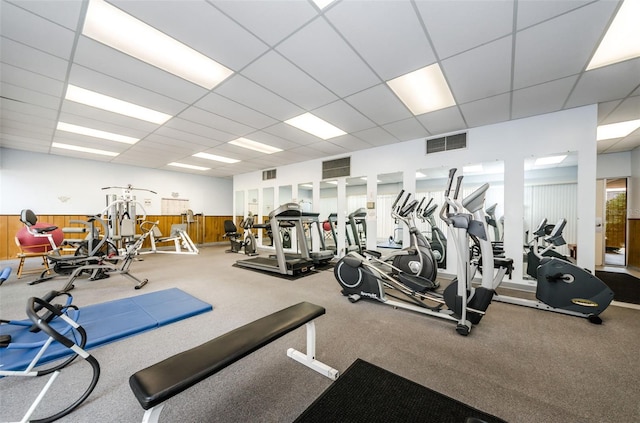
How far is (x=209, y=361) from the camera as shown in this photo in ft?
3.87

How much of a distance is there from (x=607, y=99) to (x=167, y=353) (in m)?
6.27

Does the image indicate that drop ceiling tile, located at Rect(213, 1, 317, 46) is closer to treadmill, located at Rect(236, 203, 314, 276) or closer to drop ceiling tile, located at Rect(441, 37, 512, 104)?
drop ceiling tile, located at Rect(441, 37, 512, 104)

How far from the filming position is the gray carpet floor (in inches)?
57.4

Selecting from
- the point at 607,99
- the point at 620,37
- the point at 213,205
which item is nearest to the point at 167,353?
the point at 620,37

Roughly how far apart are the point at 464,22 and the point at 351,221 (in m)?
3.90

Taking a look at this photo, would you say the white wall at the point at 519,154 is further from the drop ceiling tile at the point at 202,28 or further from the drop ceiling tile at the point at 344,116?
the drop ceiling tile at the point at 202,28

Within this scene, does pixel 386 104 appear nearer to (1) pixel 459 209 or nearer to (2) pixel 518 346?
(1) pixel 459 209

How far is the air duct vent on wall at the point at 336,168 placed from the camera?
20.3ft

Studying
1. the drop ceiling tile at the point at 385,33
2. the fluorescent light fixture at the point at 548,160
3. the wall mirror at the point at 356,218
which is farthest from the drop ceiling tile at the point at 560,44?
the wall mirror at the point at 356,218

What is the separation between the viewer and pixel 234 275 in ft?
15.4

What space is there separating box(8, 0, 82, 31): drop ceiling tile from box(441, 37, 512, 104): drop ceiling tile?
353cm

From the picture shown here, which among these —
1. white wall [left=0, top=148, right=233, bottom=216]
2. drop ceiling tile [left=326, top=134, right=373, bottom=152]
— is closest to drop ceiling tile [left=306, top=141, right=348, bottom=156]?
drop ceiling tile [left=326, top=134, right=373, bottom=152]

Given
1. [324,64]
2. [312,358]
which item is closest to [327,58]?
[324,64]

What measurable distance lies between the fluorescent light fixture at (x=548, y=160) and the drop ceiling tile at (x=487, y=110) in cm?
92
